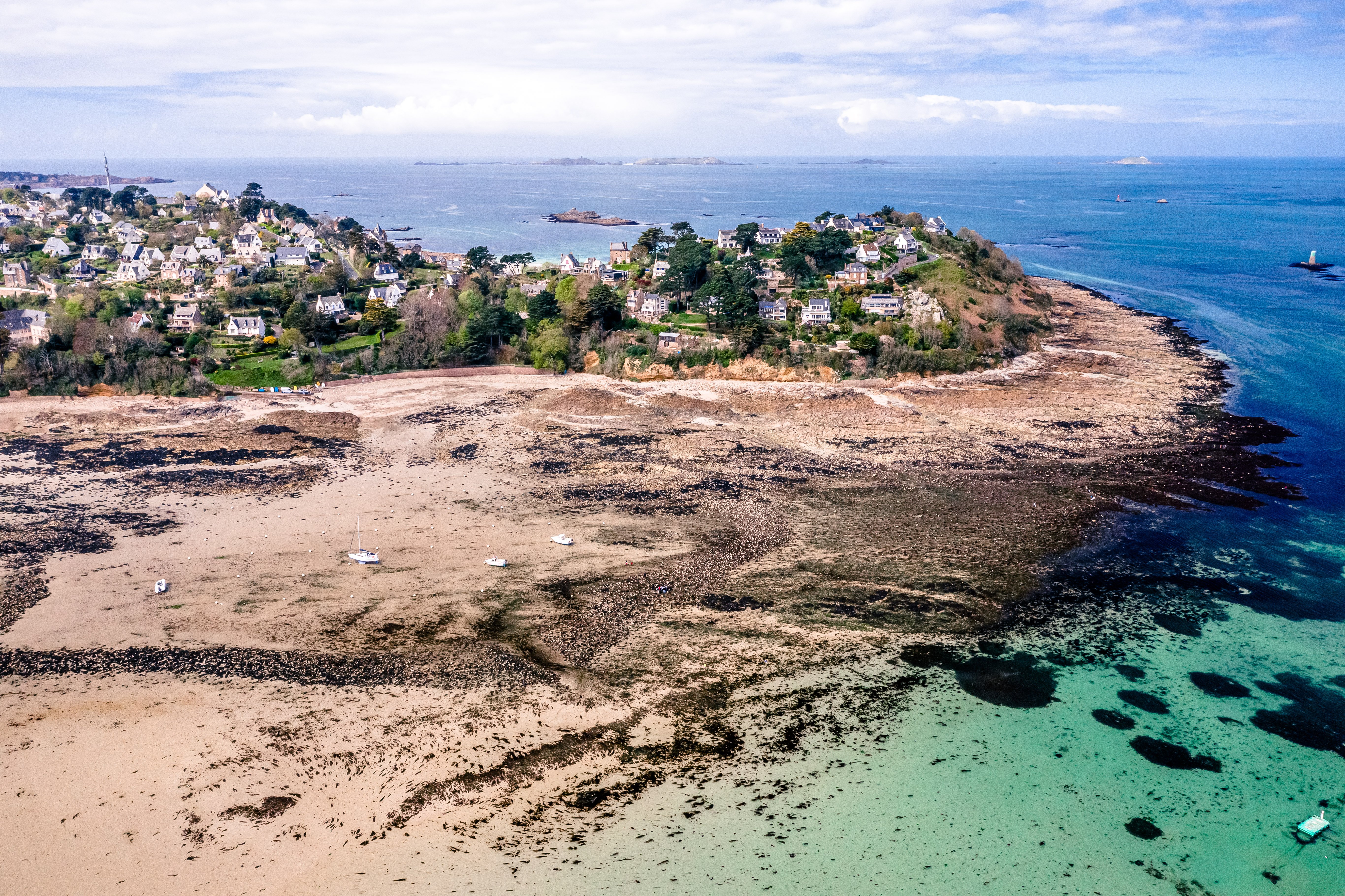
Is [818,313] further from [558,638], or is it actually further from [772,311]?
[558,638]

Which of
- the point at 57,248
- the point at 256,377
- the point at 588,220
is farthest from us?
the point at 588,220

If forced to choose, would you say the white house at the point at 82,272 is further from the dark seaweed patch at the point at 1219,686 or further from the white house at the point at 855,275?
the dark seaweed patch at the point at 1219,686

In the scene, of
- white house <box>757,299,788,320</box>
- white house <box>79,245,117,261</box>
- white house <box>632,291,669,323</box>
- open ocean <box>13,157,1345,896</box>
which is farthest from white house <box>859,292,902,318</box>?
white house <box>79,245,117,261</box>

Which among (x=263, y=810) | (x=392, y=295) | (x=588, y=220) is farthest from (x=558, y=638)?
(x=588, y=220)

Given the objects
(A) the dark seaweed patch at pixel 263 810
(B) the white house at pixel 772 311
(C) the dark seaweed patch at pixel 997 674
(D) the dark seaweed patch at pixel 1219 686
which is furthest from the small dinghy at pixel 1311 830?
(B) the white house at pixel 772 311

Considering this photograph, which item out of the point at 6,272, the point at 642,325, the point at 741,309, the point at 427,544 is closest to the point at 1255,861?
the point at 427,544

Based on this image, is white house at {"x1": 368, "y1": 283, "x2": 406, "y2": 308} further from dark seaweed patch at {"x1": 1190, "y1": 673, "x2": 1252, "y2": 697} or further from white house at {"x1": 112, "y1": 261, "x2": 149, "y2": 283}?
dark seaweed patch at {"x1": 1190, "y1": 673, "x2": 1252, "y2": 697}

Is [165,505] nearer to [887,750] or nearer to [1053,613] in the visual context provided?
[887,750]
